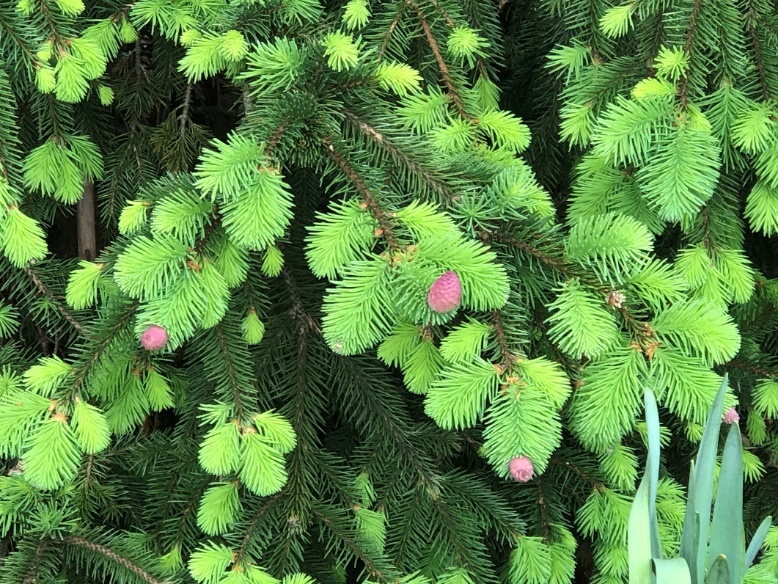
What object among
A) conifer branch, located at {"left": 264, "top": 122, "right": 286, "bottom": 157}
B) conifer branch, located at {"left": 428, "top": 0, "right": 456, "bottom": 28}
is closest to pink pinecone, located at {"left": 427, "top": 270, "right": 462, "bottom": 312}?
conifer branch, located at {"left": 264, "top": 122, "right": 286, "bottom": 157}

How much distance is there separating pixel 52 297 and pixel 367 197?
2.01ft

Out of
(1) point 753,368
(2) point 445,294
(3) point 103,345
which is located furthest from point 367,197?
(1) point 753,368

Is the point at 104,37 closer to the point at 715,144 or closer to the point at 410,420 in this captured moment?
the point at 410,420

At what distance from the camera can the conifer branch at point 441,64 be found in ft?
3.24

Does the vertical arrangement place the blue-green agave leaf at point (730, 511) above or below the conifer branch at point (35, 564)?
above

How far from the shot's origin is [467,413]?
30.1 inches

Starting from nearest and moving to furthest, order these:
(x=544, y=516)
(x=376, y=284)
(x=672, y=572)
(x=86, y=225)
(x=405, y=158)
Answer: (x=672, y=572) → (x=376, y=284) → (x=405, y=158) → (x=544, y=516) → (x=86, y=225)

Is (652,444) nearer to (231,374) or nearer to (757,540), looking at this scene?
(757,540)

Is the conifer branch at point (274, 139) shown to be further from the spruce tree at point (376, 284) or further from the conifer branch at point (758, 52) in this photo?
the conifer branch at point (758, 52)

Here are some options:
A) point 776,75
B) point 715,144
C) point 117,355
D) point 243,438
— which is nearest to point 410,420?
point 243,438

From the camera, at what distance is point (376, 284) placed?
75cm

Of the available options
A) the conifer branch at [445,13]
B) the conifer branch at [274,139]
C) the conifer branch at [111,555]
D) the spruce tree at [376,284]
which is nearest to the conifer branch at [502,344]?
the spruce tree at [376,284]

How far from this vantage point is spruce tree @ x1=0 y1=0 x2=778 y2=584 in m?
0.78

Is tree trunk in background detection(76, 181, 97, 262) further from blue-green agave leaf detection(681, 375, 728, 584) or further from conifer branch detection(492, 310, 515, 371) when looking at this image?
blue-green agave leaf detection(681, 375, 728, 584)
